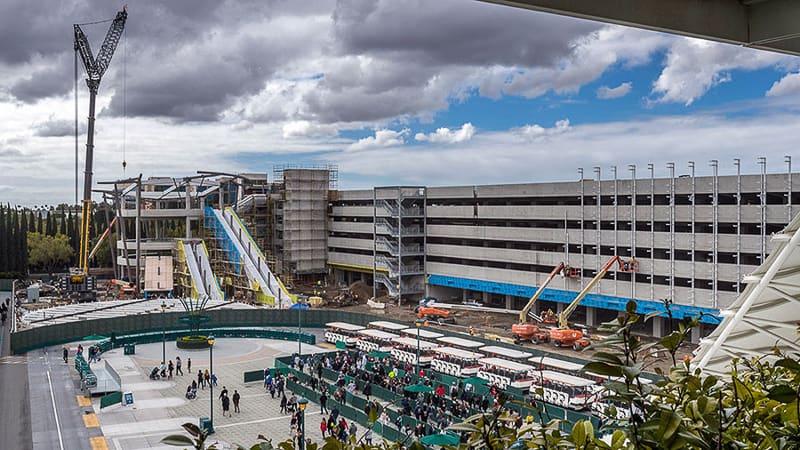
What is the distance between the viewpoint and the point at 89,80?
8981 centimetres

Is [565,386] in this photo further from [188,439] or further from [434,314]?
[188,439]

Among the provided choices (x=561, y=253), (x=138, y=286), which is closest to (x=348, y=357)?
(x=561, y=253)

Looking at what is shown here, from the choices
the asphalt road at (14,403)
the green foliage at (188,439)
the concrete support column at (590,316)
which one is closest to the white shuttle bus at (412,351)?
the asphalt road at (14,403)

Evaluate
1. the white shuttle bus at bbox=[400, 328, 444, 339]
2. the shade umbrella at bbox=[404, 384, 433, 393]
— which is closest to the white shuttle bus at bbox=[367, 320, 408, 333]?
the white shuttle bus at bbox=[400, 328, 444, 339]

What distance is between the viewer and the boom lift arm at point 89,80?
8125 cm

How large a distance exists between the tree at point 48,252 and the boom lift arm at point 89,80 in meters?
10.9

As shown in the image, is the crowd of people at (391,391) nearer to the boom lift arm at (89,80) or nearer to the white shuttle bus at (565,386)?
the white shuttle bus at (565,386)

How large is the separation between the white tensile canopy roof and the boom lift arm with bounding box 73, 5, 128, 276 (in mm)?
79747

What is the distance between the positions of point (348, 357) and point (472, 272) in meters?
24.8

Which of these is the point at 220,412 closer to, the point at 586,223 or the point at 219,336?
the point at 219,336

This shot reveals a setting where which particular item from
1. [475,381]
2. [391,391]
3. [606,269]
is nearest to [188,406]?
[391,391]

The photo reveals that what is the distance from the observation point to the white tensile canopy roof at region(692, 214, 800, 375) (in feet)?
31.4

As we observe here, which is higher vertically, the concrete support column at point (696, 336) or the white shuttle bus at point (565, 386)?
the white shuttle bus at point (565, 386)

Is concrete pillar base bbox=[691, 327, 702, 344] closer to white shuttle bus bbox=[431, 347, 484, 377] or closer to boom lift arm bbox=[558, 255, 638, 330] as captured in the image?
boom lift arm bbox=[558, 255, 638, 330]
